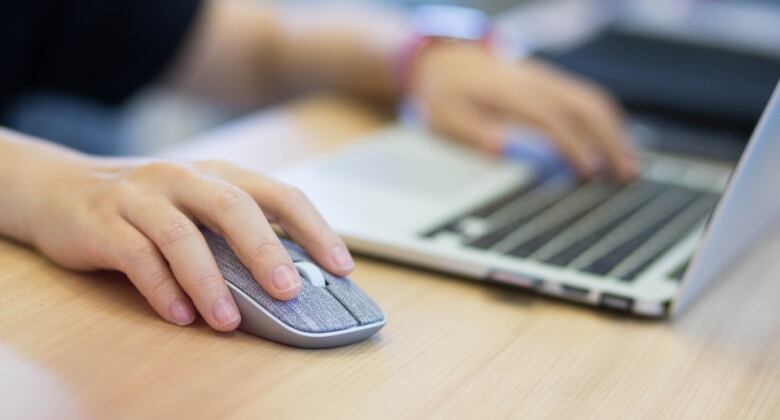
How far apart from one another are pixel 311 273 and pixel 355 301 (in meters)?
0.03

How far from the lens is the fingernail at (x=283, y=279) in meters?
0.59

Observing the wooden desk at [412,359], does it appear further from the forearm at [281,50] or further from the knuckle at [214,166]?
the forearm at [281,50]

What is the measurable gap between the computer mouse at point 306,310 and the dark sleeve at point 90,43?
68cm

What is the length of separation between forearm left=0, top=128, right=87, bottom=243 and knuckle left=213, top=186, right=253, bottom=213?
0.14 meters

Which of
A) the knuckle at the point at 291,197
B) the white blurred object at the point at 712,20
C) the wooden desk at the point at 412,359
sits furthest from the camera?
the white blurred object at the point at 712,20

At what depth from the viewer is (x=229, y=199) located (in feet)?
2.01

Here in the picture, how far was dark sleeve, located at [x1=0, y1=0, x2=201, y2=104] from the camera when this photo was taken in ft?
4.07

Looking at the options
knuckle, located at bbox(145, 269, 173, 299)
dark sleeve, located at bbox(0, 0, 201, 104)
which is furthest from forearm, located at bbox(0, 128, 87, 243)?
dark sleeve, located at bbox(0, 0, 201, 104)

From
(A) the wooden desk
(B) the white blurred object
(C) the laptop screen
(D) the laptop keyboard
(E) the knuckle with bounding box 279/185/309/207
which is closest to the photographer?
(A) the wooden desk

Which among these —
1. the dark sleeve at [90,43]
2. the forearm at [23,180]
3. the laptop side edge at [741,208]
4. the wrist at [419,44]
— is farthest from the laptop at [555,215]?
the dark sleeve at [90,43]

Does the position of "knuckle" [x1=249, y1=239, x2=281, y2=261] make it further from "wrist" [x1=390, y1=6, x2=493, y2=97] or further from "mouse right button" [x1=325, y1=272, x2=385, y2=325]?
"wrist" [x1=390, y1=6, x2=493, y2=97]

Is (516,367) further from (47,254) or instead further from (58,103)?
(58,103)

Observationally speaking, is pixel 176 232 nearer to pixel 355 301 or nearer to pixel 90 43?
pixel 355 301

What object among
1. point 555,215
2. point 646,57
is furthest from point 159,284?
point 646,57
